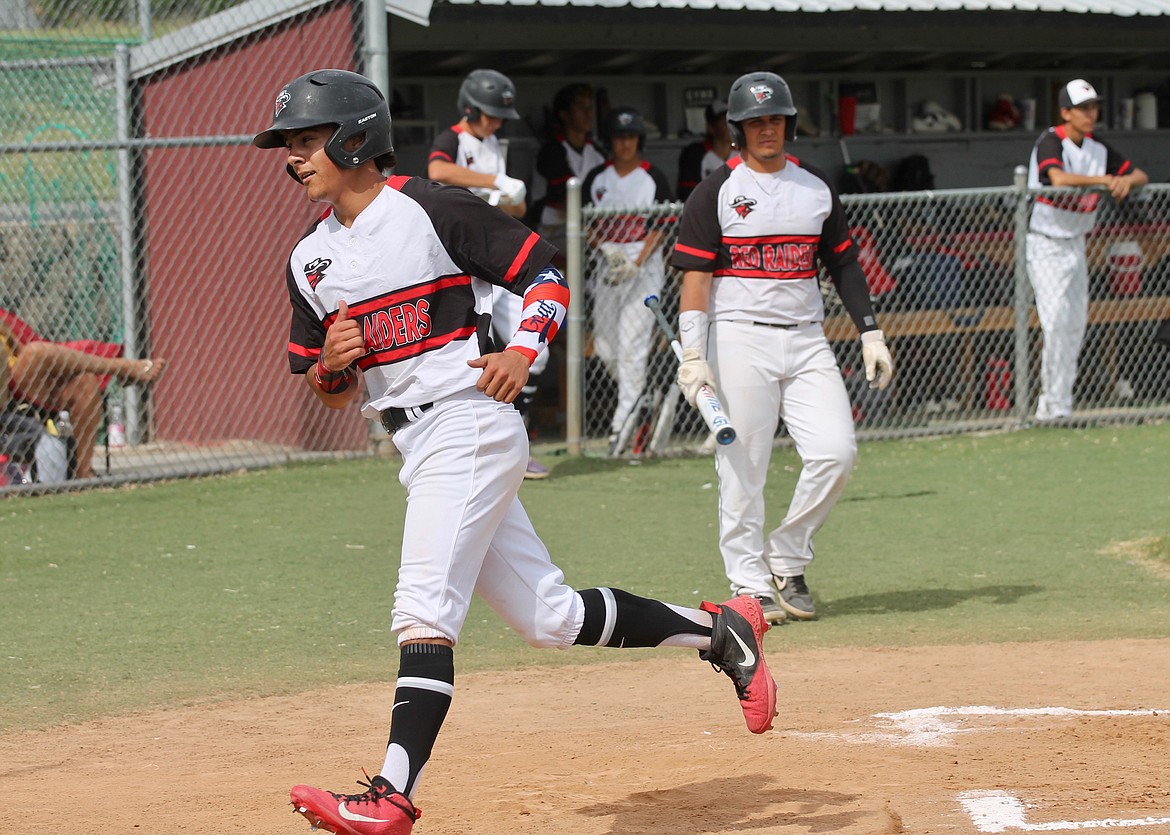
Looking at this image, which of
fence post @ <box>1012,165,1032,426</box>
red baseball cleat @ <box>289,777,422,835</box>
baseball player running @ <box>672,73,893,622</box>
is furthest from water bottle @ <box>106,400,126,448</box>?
red baseball cleat @ <box>289,777,422,835</box>

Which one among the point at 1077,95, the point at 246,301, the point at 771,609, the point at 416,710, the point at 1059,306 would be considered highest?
the point at 1077,95

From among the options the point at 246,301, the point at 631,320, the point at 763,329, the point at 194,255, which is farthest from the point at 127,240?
the point at 763,329

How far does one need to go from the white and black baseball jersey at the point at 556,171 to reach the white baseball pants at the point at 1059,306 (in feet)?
Result: 10.3

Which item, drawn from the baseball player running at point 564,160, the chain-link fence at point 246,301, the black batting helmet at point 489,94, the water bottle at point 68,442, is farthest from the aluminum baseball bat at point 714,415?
the baseball player running at point 564,160

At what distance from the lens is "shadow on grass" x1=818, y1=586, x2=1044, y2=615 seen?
6.36m

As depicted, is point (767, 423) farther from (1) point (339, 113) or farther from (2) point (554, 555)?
(1) point (339, 113)

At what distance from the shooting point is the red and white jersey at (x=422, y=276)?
12.2 feet

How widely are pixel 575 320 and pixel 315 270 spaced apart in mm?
6148

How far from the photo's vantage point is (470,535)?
3.61 metres

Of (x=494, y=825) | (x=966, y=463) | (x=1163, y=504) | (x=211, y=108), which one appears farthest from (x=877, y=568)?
(x=211, y=108)

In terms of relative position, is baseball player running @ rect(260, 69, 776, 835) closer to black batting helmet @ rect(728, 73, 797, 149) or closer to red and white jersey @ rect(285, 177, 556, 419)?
red and white jersey @ rect(285, 177, 556, 419)

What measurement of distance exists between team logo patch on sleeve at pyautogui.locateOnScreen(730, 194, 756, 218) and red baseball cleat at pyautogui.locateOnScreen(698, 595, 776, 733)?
226 centimetres

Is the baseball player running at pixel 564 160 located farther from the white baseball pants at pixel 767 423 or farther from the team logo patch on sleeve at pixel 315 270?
the team logo patch on sleeve at pixel 315 270

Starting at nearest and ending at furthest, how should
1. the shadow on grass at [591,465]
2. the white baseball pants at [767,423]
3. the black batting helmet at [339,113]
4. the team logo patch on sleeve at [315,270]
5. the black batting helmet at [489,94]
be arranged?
the black batting helmet at [339,113]
the team logo patch on sleeve at [315,270]
the white baseball pants at [767,423]
the black batting helmet at [489,94]
the shadow on grass at [591,465]
